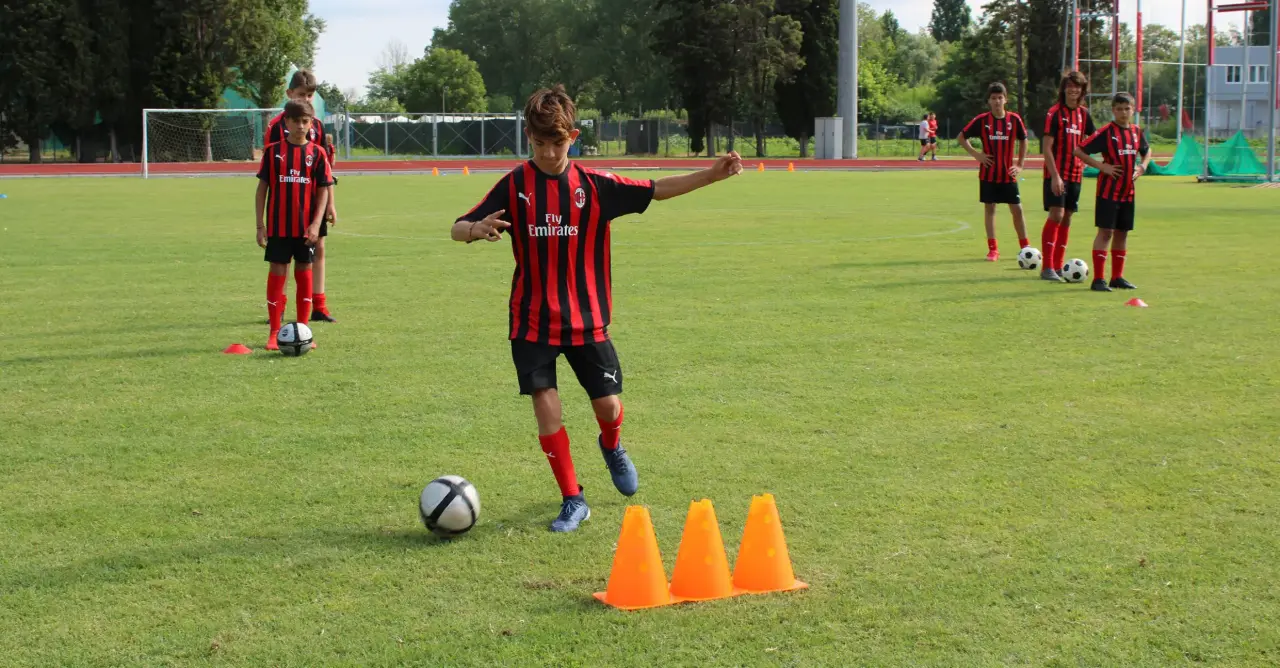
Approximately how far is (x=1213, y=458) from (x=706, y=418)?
8.73 ft

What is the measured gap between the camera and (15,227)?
21359mm

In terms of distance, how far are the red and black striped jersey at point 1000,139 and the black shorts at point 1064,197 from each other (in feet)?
4.69

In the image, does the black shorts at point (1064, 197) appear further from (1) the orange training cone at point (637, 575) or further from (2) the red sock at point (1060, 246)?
(1) the orange training cone at point (637, 575)

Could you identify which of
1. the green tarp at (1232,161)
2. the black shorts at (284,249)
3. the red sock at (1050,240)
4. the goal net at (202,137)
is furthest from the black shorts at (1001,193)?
the goal net at (202,137)

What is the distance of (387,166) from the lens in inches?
2093

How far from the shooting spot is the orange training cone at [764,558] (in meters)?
4.70

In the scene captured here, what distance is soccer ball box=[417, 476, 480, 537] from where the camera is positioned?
17.3 feet

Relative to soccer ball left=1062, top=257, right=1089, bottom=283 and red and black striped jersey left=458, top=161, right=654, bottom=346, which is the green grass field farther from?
red and black striped jersey left=458, top=161, right=654, bottom=346

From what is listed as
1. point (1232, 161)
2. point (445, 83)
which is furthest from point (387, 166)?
point (1232, 161)

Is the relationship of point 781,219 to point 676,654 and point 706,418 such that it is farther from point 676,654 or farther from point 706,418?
point 676,654

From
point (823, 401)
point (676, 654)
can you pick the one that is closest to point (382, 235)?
point (823, 401)

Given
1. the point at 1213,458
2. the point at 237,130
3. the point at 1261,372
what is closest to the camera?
the point at 1213,458

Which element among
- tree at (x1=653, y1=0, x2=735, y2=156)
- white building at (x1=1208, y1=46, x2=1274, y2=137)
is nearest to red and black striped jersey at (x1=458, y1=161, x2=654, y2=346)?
white building at (x1=1208, y1=46, x2=1274, y2=137)

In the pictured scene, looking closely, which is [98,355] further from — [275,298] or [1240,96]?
[1240,96]
